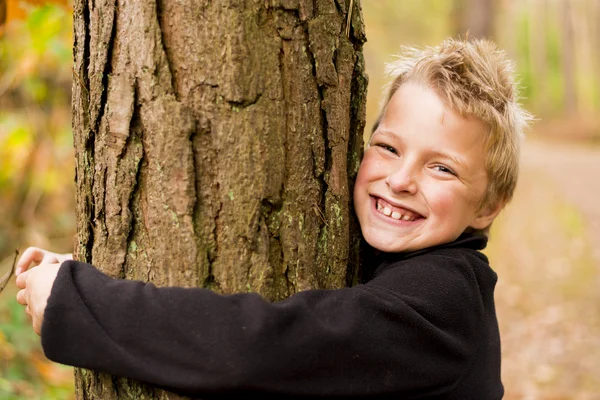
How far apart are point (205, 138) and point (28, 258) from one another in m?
0.69

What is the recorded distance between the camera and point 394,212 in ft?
6.09

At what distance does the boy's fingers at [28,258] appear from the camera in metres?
1.73

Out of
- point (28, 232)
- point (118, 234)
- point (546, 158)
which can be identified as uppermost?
point (118, 234)

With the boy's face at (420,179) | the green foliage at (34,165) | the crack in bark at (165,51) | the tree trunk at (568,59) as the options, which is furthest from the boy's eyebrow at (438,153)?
the tree trunk at (568,59)

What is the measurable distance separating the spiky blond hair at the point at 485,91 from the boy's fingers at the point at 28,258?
1.24 meters

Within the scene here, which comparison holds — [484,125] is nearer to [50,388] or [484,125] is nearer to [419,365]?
[419,365]

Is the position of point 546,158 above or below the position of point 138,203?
below

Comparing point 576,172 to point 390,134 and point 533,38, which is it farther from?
point 533,38

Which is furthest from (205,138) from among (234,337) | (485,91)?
(485,91)

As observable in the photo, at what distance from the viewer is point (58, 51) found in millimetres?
3678

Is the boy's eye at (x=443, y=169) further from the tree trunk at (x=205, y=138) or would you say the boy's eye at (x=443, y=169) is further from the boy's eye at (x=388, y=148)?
the tree trunk at (x=205, y=138)

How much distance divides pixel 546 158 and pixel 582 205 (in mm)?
6159

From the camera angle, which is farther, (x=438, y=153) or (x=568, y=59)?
(x=568, y=59)

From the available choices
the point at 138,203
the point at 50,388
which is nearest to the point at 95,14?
the point at 138,203
